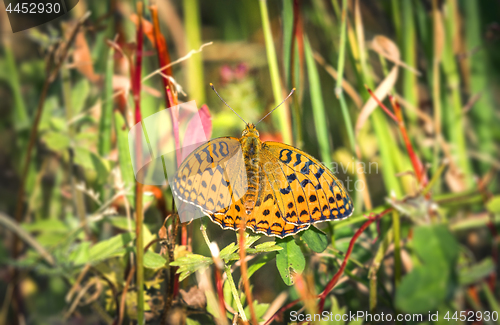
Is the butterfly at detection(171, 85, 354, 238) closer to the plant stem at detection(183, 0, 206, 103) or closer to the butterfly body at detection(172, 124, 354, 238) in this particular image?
the butterfly body at detection(172, 124, 354, 238)

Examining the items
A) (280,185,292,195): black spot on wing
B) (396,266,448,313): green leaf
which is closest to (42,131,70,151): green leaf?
(280,185,292,195): black spot on wing

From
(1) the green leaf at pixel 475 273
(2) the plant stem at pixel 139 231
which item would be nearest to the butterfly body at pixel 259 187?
(2) the plant stem at pixel 139 231

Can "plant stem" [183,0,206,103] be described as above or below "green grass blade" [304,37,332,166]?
above

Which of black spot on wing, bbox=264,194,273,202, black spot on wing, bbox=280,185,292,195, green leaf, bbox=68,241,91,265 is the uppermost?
black spot on wing, bbox=280,185,292,195

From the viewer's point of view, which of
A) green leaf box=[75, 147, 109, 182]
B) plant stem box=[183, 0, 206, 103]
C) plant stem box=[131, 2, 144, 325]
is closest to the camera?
plant stem box=[131, 2, 144, 325]

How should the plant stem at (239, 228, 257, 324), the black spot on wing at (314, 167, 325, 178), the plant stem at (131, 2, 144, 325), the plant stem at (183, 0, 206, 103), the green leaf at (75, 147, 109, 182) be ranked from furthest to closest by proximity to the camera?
the plant stem at (183, 0, 206, 103)
the green leaf at (75, 147, 109, 182)
the black spot on wing at (314, 167, 325, 178)
the plant stem at (131, 2, 144, 325)
the plant stem at (239, 228, 257, 324)

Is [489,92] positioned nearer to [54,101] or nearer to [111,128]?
[111,128]

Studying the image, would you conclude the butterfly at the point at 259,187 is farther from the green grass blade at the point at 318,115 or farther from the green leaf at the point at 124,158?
the green leaf at the point at 124,158
